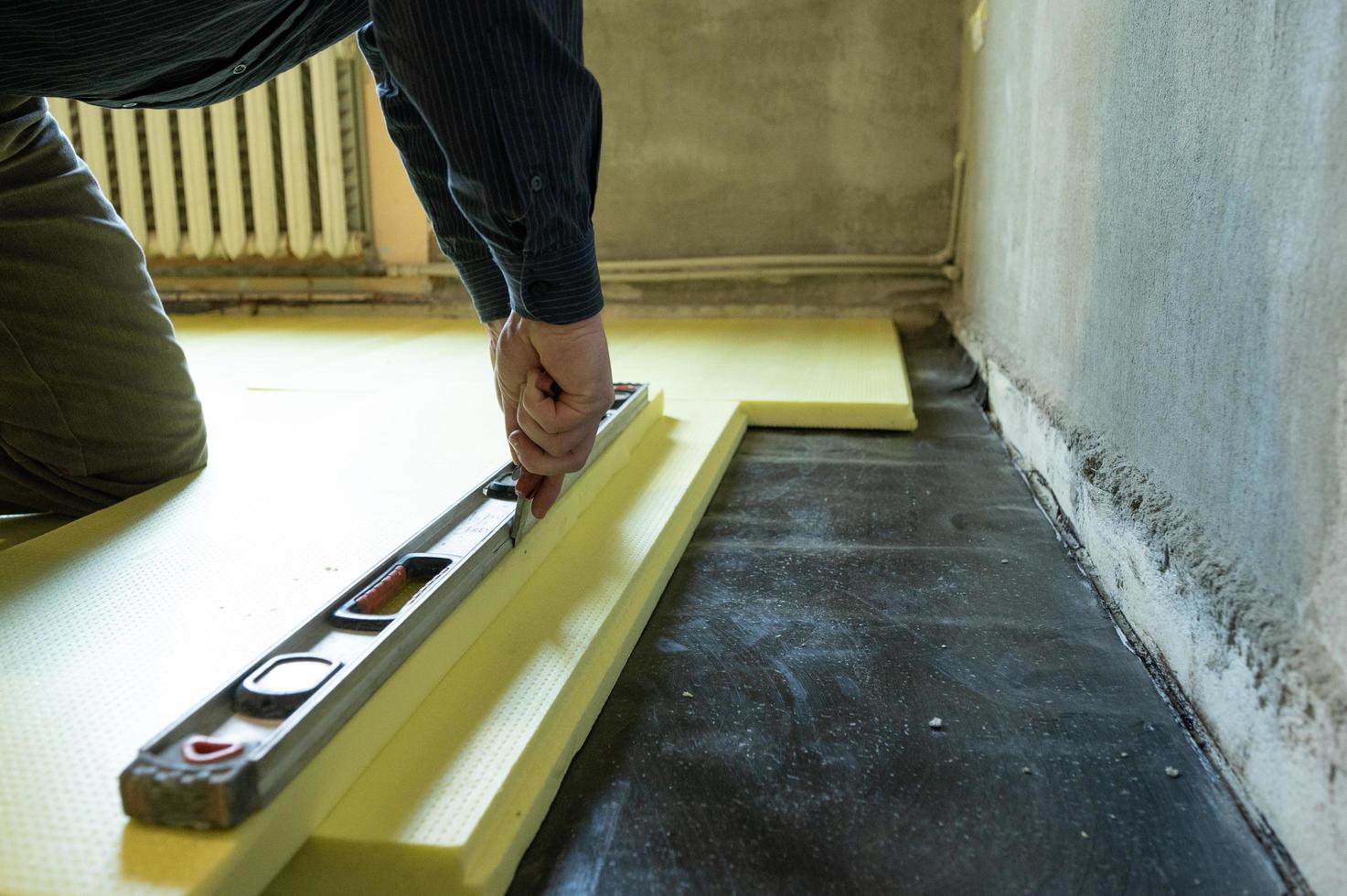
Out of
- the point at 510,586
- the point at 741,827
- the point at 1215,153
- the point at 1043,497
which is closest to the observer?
the point at 741,827

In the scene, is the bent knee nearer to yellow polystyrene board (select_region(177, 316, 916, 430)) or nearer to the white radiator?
yellow polystyrene board (select_region(177, 316, 916, 430))

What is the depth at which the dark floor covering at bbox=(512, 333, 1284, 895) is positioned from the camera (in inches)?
28.4

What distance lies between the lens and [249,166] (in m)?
3.56

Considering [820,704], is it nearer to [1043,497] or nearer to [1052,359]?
[1043,497]

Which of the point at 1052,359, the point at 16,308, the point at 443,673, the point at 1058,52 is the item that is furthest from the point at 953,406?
the point at 16,308

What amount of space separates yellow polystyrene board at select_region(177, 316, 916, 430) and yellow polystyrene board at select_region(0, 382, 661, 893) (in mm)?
470

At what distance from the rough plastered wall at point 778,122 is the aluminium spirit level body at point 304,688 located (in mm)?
2387

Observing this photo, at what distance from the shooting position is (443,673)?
925 millimetres

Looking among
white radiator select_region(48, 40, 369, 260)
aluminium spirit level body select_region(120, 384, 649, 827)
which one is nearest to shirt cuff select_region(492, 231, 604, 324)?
aluminium spirit level body select_region(120, 384, 649, 827)

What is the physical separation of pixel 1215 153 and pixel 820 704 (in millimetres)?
622

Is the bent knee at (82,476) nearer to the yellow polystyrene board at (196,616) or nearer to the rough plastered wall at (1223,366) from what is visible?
the yellow polystyrene board at (196,616)

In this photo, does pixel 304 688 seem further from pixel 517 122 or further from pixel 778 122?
pixel 778 122

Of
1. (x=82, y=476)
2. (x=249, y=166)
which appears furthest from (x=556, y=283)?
(x=249, y=166)

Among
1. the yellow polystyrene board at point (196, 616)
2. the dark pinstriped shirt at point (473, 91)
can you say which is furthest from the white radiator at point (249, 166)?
the dark pinstriped shirt at point (473, 91)
